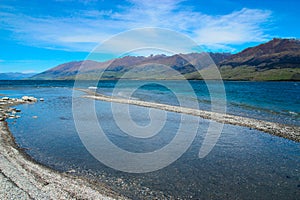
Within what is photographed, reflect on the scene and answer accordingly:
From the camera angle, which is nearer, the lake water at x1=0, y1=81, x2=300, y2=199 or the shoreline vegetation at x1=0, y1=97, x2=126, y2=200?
the shoreline vegetation at x1=0, y1=97, x2=126, y2=200

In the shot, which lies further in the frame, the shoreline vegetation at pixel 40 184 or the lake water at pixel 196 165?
the lake water at pixel 196 165

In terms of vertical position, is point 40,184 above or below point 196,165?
above

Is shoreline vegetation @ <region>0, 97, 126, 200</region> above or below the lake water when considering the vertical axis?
above

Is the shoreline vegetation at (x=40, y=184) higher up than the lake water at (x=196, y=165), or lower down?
higher up

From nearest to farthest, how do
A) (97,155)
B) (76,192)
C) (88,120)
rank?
1. (76,192)
2. (97,155)
3. (88,120)

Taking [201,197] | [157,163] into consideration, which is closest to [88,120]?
[157,163]

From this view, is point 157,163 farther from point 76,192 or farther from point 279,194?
point 279,194

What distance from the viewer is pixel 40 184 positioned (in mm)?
12195

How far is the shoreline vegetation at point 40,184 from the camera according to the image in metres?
11.1

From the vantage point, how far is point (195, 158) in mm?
17531

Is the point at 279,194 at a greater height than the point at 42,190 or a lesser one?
lesser

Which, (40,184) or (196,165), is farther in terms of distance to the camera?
(196,165)

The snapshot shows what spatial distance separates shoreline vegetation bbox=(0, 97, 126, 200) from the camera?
436 inches

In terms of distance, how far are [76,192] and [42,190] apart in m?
1.83
